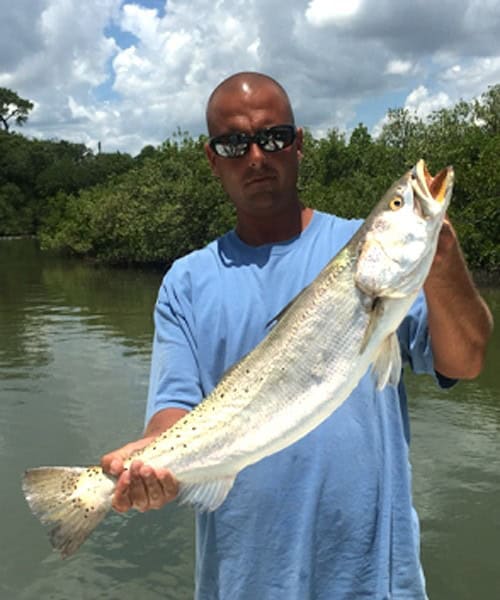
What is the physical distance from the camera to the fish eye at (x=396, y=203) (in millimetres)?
2240

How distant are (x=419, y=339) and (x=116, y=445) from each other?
8.45m

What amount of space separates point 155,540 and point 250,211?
574 centimetres

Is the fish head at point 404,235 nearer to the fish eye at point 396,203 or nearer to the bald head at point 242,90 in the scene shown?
the fish eye at point 396,203

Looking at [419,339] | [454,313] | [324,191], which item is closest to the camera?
[454,313]

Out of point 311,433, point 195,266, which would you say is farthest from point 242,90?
point 311,433

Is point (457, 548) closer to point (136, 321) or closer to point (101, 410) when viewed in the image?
point (101, 410)

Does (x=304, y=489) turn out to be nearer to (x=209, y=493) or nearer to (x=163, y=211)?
(x=209, y=493)

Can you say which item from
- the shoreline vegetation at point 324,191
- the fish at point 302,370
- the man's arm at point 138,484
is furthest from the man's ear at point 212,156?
the shoreline vegetation at point 324,191

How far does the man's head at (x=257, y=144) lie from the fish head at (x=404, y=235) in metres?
0.56

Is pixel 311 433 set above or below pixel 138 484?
above

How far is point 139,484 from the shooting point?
7.98ft

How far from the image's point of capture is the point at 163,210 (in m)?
38.6

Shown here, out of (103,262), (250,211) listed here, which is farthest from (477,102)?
(250,211)

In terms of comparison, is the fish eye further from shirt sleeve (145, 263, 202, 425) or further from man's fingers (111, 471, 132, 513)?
man's fingers (111, 471, 132, 513)
